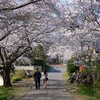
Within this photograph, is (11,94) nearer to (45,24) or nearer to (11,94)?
(11,94)

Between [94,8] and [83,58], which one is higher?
A: [94,8]

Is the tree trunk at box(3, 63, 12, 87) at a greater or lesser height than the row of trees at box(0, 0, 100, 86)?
lesser

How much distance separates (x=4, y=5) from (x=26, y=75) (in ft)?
101

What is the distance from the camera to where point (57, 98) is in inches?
591

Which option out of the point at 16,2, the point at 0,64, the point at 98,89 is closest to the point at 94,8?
the point at 98,89

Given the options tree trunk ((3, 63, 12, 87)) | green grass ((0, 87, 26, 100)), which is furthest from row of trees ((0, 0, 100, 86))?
green grass ((0, 87, 26, 100))

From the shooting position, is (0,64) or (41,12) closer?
(41,12)

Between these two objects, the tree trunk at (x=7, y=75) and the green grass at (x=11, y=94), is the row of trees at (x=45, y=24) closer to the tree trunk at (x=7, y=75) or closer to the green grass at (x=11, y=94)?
the tree trunk at (x=7, y=75)

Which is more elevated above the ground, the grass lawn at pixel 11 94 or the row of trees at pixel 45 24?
the row of trees at pixel 45 24

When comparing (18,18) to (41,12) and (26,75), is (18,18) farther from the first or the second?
(26,75)

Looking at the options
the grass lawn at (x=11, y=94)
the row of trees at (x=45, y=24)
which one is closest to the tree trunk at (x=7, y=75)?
the row of trees at (x=45, y=24)

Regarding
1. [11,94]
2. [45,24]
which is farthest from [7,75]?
[45,24]

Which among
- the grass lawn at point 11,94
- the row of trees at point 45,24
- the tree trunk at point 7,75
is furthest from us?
the tree trunk at point 7,75

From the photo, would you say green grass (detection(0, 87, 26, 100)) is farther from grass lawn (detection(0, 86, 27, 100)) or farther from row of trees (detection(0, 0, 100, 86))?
row of trees (detection(0, 0, 100, 86))
